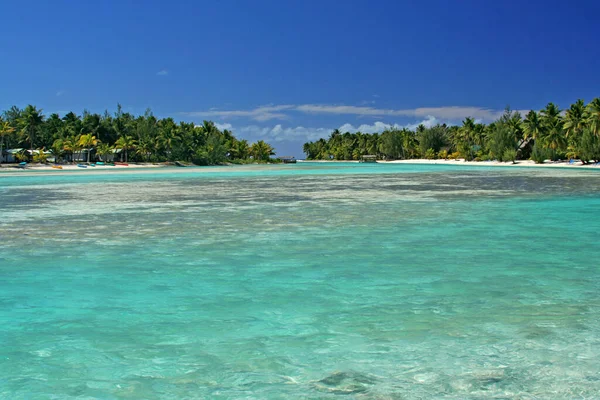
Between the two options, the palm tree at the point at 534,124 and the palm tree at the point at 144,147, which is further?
the palm tree at the point at 144,147

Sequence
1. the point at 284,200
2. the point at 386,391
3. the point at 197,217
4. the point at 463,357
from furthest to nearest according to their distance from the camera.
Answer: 1. the point at 284,200
2. the point at 197,217
3. the point at 463,357
4. the point at 386,391

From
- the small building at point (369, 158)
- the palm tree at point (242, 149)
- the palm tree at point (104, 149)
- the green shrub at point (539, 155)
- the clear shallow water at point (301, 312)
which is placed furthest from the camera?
the small building at point (369, 158)

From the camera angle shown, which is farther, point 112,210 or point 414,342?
point 112,210

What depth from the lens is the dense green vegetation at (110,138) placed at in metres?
102

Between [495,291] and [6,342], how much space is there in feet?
20.0

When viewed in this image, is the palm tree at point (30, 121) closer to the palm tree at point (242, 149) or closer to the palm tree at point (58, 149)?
the palm tree at point (58, 149)

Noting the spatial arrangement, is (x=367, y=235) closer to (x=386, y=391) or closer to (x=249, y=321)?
(x=249, y=321)

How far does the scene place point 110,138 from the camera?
121 meters

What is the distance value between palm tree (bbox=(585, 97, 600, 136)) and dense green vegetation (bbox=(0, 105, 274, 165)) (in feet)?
240

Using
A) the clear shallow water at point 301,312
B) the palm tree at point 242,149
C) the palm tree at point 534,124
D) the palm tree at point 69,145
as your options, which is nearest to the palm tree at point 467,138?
the palm tree at point 534,124

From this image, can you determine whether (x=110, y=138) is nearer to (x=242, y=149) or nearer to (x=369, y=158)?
(x=242, y=149)

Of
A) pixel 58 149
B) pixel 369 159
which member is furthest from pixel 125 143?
pixel 369 159

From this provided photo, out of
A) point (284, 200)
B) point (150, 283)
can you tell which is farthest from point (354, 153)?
point (150, 283)

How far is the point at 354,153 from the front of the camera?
199 meters
